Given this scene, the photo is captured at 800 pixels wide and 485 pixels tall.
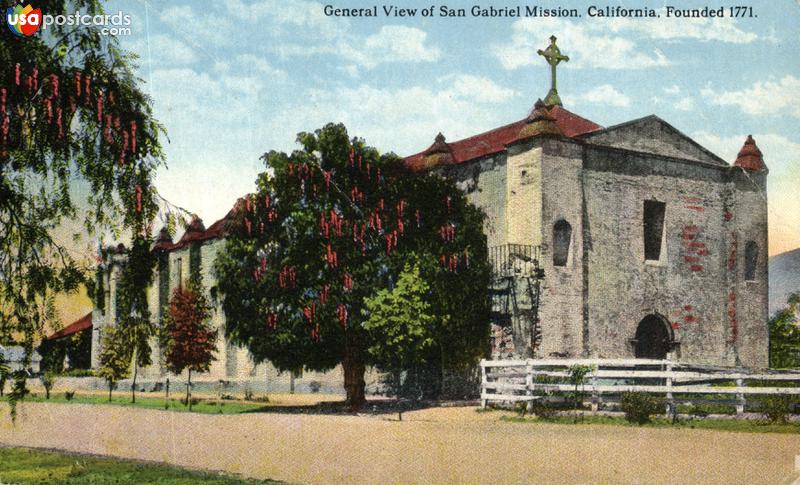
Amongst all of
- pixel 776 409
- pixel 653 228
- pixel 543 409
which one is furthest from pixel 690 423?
pixel 653 228

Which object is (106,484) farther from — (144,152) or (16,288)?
(144,152)

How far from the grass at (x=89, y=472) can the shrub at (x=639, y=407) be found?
24.2ft

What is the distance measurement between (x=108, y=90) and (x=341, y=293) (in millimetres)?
10364

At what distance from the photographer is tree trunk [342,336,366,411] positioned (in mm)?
20141

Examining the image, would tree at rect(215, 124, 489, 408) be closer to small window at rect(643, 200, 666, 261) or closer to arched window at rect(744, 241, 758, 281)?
small window at rect(643, 200, 666, 261)

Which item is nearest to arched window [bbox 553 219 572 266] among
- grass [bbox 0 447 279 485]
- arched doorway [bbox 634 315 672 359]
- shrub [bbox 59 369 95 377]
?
arched doorway [bbox 634 315 672 359]

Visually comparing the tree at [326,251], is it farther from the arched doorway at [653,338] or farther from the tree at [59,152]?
the tree at [59,152]

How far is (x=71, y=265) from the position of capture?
353 inches

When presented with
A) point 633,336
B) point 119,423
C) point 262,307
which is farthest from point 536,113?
point 119,423

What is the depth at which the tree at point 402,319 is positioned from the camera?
18250 millimetres

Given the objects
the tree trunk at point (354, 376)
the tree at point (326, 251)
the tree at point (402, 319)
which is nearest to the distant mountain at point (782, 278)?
the tree at point (326, 251)

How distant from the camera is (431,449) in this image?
37.3ft

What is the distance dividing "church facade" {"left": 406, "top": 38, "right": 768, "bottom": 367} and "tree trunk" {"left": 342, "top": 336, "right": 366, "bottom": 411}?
134 inches

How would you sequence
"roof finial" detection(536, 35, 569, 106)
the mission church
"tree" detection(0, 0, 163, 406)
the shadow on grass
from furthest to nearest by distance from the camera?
the mission church, the shadow on grass, "roof finial" detection(536, 35, 569, 106), "tree" detection(0, 0, 163, 406)
